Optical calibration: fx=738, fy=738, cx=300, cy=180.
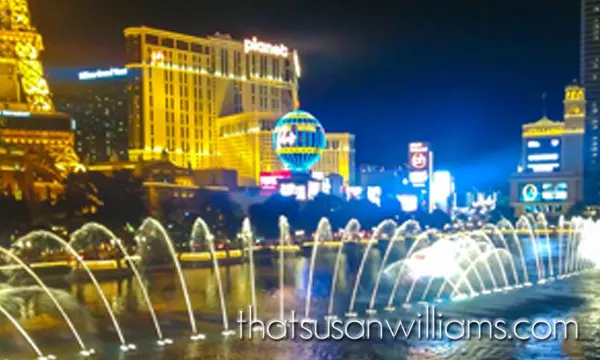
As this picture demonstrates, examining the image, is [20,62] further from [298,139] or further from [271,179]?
[271,179]

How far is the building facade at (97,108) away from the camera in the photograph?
111875 mm

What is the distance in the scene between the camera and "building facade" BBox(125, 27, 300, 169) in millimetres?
106938

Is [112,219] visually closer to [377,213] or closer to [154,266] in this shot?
[154,266]

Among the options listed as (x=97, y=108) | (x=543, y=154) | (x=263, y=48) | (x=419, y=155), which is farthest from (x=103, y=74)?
(x=543, y=154)

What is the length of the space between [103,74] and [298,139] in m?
37.5

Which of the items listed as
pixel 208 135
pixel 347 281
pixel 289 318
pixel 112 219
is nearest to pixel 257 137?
pixel 208 135

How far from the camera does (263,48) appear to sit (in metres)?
119

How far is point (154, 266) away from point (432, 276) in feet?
62.9

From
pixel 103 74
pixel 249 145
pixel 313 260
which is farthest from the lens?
pixel 103 74

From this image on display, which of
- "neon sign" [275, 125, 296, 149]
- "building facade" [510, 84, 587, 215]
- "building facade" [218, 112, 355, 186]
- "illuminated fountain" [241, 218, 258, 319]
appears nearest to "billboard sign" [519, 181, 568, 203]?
"building facade" [510, 84, 587, 215]

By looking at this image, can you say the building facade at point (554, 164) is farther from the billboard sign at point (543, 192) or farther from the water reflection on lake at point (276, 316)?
the water reflection on lake at point (276, 316)

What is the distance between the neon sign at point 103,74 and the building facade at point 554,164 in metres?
64.3

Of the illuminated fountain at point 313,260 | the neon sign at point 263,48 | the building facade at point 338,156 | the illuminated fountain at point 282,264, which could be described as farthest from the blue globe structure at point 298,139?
the building facade at point 338,156

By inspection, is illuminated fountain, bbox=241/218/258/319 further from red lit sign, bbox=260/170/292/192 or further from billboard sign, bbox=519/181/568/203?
billboard sign, bbox=519/181/568/203
